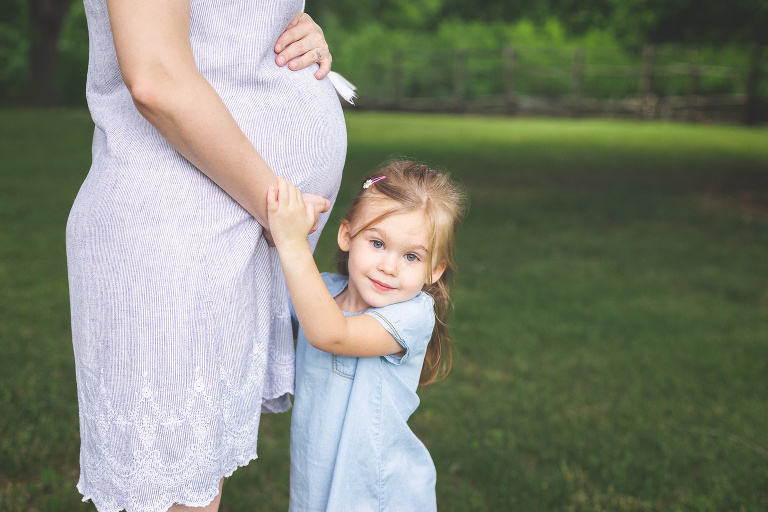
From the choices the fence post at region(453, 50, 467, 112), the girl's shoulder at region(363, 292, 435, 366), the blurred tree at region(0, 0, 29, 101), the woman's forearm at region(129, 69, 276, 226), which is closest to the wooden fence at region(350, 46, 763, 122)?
the fence post at region(453, 50, 467, 112)

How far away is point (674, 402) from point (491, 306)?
5.35ft

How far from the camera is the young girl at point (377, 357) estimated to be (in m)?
1.49

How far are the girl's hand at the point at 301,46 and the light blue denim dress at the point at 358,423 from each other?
1.83 ft

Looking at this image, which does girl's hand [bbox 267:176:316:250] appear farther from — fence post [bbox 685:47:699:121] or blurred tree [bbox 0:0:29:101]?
blurred tree [bbox 0:0:29:101]

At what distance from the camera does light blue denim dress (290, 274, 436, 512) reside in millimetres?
1532

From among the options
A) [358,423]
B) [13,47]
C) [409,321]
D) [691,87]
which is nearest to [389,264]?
[409,321]

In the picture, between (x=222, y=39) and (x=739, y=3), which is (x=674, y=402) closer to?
(x=222, y=39)

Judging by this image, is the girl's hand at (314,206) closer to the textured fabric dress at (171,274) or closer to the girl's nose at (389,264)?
the textured fabric dress at (171,274)

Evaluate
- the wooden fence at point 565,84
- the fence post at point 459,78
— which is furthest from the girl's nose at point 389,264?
the fence post at point 459,78

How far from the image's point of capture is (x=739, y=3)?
855 centimetres

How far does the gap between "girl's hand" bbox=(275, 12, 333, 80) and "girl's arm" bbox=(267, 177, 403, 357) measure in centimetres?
28

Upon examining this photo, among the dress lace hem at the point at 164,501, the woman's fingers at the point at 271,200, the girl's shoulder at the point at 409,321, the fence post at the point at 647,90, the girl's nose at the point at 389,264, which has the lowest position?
the fence post at the point at 647,90

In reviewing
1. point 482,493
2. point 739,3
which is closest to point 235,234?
point 482,493

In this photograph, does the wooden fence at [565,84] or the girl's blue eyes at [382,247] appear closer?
the girl's blue eyes at [382,247]
